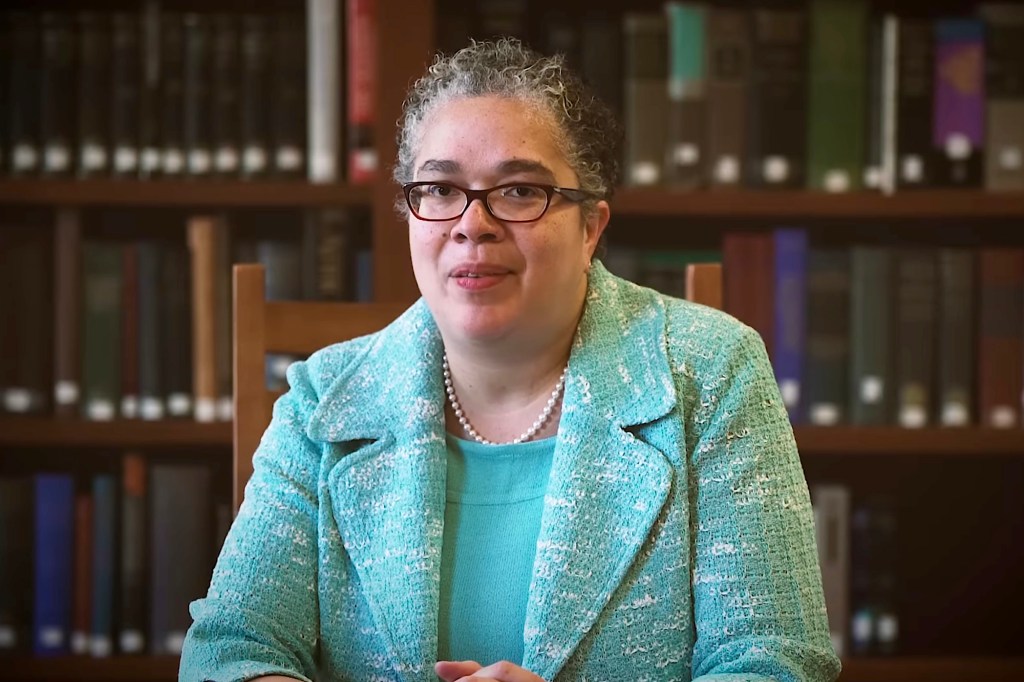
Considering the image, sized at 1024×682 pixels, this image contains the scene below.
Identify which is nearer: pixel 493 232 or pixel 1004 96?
pixel 493 232

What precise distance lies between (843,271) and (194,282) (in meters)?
1.21

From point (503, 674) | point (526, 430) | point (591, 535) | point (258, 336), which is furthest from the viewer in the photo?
point (258, 336)

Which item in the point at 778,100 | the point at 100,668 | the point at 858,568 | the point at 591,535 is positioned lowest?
the point at 100,668

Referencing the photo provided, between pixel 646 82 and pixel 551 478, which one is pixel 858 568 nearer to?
pixel 646 82

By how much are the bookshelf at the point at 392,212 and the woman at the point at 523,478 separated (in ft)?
2.36

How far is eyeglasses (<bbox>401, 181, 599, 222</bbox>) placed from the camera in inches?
53.1

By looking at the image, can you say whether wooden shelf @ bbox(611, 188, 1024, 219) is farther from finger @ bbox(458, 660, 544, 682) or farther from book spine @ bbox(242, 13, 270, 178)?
finger @ bbox(458, 660, 544, 682)

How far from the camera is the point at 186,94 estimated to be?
87.2 inches

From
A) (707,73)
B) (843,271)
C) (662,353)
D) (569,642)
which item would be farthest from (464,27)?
Answer: (569,642)

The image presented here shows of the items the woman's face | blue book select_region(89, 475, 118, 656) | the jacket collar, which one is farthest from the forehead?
blue book select_region(89, 475, 118, 656)

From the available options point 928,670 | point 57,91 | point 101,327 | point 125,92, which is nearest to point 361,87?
point 125,92

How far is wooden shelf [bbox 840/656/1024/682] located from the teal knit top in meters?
1.15

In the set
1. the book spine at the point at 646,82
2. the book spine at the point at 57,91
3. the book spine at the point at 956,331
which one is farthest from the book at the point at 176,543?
the book spine at the point at 956,331

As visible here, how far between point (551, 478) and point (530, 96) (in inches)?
17.0
